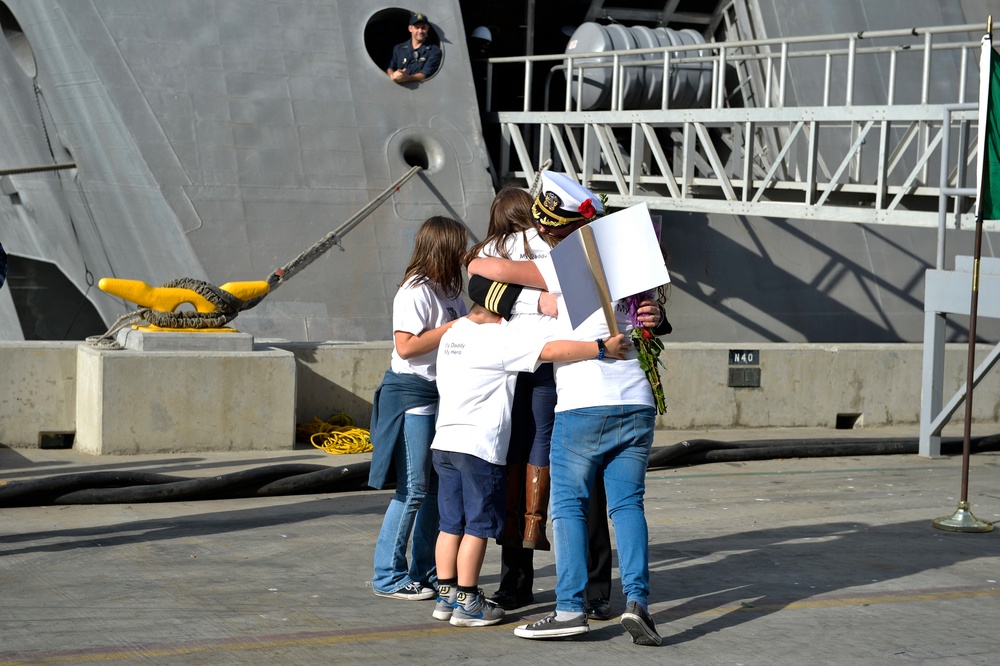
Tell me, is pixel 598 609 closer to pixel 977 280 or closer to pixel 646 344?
pixel 646 344

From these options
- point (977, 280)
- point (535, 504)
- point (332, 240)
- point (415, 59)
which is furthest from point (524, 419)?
point (415, 59)

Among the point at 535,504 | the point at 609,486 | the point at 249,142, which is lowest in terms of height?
the point at 535,504

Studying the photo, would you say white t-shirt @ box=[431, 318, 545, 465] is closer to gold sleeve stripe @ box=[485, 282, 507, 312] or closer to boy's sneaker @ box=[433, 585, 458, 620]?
gold sleeve stripe @ box=[485, 282, 507, 312]

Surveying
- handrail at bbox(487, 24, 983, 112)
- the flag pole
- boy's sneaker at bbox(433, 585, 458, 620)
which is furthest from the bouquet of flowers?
handrail at bbox(487, 24, 983, 112)

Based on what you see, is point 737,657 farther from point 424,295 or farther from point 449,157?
point 449,157

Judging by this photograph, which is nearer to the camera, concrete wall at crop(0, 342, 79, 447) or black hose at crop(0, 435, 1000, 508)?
black hose at crop(0, 435, 1000, 508)

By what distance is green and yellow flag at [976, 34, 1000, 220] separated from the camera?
8312 mm

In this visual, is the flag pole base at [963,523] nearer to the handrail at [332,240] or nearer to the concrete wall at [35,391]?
the concrete wall at [35,391]

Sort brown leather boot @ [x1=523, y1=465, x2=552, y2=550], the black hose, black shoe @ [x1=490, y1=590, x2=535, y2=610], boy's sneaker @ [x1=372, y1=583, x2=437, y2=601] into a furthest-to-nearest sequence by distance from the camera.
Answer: the black hose
boy's sneaker @ [x1=372, y1=583, x2=437, y2=601]
black shoe @ [x1=490, y1=590, x2=535, y2=610]
brown leather boot @ [x1=523, y1=465, x2=552, y2=550]

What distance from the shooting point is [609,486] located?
18.4 ft

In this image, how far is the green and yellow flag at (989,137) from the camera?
831 centimetres

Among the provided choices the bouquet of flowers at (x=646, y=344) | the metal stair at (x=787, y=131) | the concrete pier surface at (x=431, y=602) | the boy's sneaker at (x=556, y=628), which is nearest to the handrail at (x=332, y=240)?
the metal stair at (x=787, y=131)

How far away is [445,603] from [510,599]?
1.32ft

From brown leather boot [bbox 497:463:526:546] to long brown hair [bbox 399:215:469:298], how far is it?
0.98 metres
